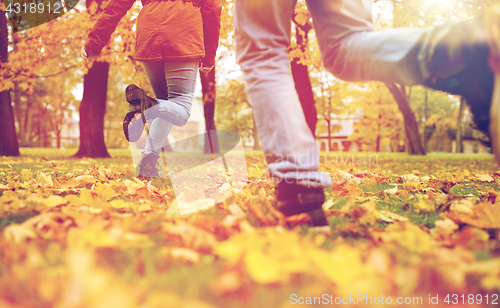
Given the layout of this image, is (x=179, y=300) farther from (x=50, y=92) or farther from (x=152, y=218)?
(x=50, y=92)

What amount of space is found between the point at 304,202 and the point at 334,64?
0.69 meters

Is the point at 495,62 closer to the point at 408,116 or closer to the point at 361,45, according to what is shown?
the point at 361,45

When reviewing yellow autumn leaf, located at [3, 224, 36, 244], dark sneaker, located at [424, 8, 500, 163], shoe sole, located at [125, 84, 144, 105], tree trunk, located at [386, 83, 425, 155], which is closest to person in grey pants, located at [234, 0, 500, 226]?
dark sneaker, located at [424, 8, 500, 163]

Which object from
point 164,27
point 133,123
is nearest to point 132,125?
point 133,123

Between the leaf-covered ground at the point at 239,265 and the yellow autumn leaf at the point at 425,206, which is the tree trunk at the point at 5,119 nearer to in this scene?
the leaf-covered ground at the point at 239,265

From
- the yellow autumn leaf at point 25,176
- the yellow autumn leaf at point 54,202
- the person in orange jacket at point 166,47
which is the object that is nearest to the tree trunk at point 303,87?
the person in orange jacket at point 166,47

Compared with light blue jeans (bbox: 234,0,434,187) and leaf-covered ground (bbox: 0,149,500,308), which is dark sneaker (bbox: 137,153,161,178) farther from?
light blue jeans (bbox: 234,0,434,187)

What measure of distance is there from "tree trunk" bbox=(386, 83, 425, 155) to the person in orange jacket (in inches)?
496

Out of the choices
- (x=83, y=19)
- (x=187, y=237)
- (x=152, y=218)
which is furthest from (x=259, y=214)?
(x=83, y=19)

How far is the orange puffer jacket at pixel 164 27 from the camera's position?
8.41ft

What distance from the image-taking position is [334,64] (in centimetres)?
156

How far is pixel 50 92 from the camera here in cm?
2489

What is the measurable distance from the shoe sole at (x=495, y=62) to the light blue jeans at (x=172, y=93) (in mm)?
2198

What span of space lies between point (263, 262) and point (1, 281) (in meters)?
0.62
